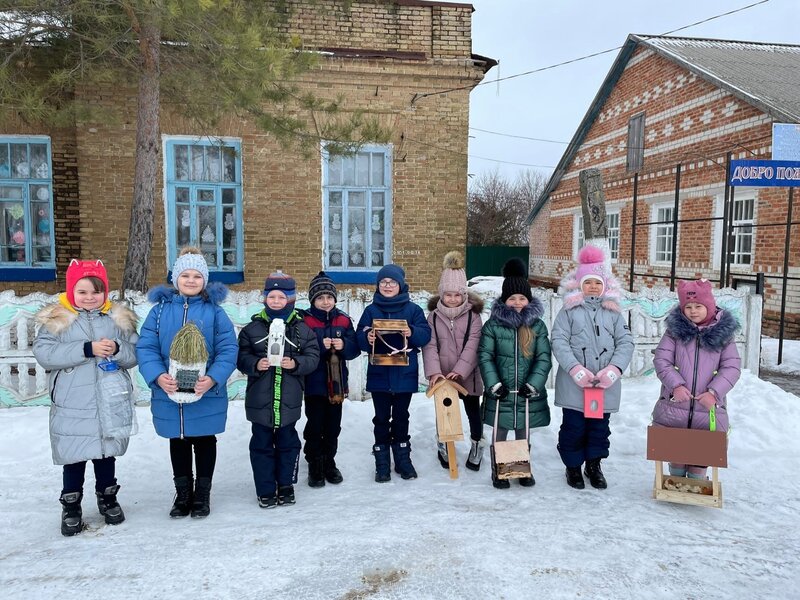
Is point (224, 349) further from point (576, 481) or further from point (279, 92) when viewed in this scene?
point (279, 92)

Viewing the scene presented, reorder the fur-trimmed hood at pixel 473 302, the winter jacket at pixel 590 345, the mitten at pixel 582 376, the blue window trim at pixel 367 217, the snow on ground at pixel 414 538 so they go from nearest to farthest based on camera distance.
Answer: the snow on ground at pixel 414 538
the mitten at pixel 582 376
the winter jacket at pixel 590 345
the fur-trimmed hood at pixel 473 302
the blue window trim at pixel 367 217

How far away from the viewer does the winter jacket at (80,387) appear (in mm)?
3072

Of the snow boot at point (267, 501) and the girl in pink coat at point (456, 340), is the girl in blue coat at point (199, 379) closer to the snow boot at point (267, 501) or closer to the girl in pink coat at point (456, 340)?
the snow boot at point (267, 501)

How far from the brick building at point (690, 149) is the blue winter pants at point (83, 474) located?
26.4 feet

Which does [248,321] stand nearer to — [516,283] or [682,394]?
[516,283]

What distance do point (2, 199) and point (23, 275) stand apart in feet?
3.97

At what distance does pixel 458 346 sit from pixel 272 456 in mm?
1478

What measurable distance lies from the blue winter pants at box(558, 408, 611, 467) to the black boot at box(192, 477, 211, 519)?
7.59ft

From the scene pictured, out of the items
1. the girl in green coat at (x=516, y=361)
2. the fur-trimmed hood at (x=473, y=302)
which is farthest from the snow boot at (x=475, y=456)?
the fur-trimmed hood at (x=473, y=302)

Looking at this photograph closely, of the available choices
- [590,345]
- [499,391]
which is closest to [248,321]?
[499,391]

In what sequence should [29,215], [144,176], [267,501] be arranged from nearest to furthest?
[267,501], [144,176], [29,215]

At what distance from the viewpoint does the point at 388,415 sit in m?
3.97

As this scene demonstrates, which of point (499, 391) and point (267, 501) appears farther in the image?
point (499, 391)

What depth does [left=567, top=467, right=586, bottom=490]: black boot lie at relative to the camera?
375cm
